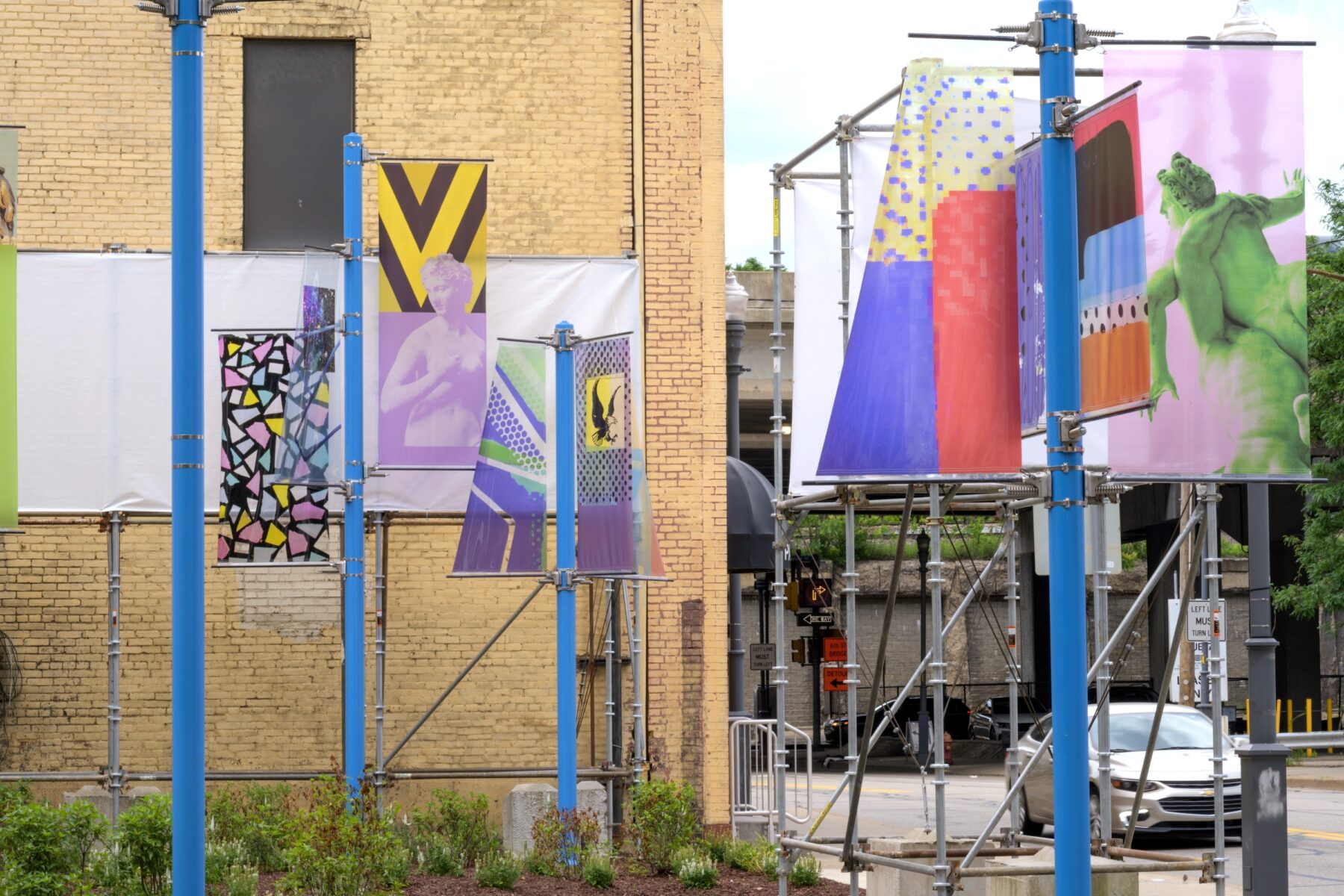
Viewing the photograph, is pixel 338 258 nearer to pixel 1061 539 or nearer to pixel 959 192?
pixel 959 192

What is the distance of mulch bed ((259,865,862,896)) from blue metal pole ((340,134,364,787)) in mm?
1406

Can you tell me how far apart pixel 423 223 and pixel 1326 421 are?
65.9ft

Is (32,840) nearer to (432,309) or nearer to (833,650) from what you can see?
(432,309)

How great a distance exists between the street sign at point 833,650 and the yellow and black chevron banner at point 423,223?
23.8 meters

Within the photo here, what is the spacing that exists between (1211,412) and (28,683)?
12.9 m

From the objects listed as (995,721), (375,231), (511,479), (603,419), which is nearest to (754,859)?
(511,479)

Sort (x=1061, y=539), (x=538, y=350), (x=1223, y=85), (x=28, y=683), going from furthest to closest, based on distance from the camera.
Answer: (x=28, y=683)
(x=538, y=350)
(x=1223, y=85)
(x=1061, y=539)

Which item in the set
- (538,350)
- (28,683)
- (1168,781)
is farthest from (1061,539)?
(28,683)

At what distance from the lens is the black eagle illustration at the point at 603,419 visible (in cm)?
1431

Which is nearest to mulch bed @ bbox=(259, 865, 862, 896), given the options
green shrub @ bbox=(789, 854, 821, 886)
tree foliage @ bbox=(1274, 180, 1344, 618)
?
green shrub @ bbox=(789, 854, 821, 886)

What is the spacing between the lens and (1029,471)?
867cm

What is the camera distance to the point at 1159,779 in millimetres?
17969

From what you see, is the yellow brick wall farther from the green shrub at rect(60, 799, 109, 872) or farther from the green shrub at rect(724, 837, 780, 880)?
the green shrub at rect(60, 799, 109, 872)

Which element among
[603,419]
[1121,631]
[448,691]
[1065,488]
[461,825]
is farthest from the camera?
[448,691]
